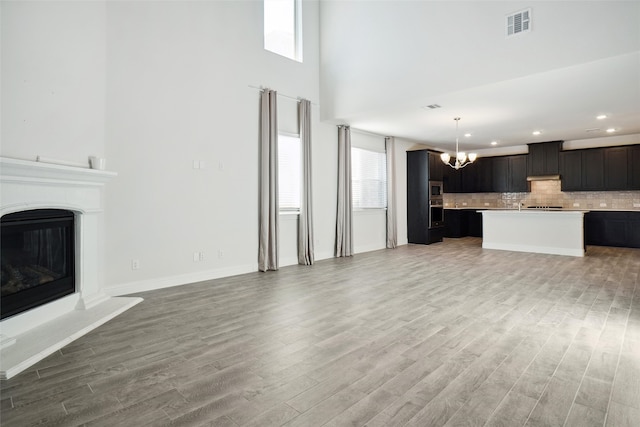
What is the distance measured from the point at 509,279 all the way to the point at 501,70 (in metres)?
3.03

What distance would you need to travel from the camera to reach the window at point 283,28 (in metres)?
6.58

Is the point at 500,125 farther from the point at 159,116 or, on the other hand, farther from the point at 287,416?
the point at 287,416

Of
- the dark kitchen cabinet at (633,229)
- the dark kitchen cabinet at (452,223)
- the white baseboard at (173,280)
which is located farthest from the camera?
the dark kitchen cabinet at (452,223)

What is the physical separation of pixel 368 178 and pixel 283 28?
3830 mm

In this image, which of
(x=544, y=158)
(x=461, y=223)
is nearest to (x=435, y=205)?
(x=461, y=223)

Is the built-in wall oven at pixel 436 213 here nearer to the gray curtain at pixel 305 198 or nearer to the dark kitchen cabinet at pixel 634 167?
the gray curtain at pixel 305 198

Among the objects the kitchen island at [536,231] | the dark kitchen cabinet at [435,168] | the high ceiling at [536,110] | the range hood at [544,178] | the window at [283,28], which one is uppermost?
the window at [283,28]

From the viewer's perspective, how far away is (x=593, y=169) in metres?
9.05

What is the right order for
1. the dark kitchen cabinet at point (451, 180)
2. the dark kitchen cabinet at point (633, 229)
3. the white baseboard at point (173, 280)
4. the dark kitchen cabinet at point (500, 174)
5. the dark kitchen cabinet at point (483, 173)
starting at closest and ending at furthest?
the white baseboard at point (173, 280) → the dark kitchen cabinet at point (633, 229) → the dark kitchen cabinet at point (500, 174) → the dark kitchen cabinet at point (451, 180) → the dark kitchen cabinet at point (483, 173)

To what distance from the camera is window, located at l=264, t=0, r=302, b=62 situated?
6578 millimetres

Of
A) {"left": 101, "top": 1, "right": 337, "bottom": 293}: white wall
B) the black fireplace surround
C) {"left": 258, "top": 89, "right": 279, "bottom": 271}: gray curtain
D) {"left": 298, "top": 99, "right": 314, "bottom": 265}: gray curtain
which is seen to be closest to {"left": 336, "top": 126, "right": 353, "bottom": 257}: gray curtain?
{"left": 298, "top": 99, "right": 314, "bottom": 265}: gray curtain

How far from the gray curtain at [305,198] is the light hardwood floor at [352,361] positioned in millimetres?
1935

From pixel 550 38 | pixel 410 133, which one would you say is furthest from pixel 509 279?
pixel 410 133

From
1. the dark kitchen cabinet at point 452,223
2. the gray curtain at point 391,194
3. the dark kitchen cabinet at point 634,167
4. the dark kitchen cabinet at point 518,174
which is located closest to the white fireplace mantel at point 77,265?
the gray curtain at point 391,194
